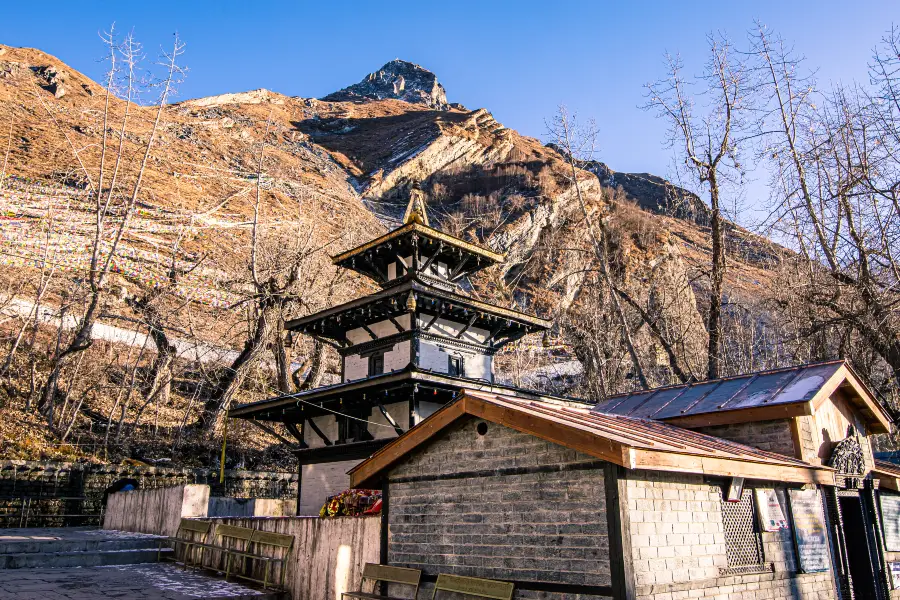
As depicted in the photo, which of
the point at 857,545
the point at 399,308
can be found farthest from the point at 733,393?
the point at 399,308

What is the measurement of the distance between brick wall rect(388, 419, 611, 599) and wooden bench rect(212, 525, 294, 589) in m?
2.55

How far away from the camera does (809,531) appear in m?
11.0

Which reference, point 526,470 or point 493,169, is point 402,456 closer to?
point 526,470

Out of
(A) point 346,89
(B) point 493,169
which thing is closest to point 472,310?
(B) point 493,169

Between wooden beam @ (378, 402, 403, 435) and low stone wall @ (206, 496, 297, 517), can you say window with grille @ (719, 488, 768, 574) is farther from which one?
low stone wall @ (206, 496, 297, 517)

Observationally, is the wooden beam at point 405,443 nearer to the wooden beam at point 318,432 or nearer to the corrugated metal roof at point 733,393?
the corrugated metal roof at point 733,393

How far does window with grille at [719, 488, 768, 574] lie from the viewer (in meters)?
9.12

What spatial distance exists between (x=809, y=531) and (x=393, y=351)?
12089 mm

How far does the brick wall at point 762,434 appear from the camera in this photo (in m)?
12.0

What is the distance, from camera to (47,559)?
12.4 meters

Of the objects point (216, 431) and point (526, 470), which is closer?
point (526, 470)

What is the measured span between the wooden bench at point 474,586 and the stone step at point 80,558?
311 inches

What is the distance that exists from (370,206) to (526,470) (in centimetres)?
7762

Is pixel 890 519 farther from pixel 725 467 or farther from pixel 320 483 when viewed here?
pixel 320 483
